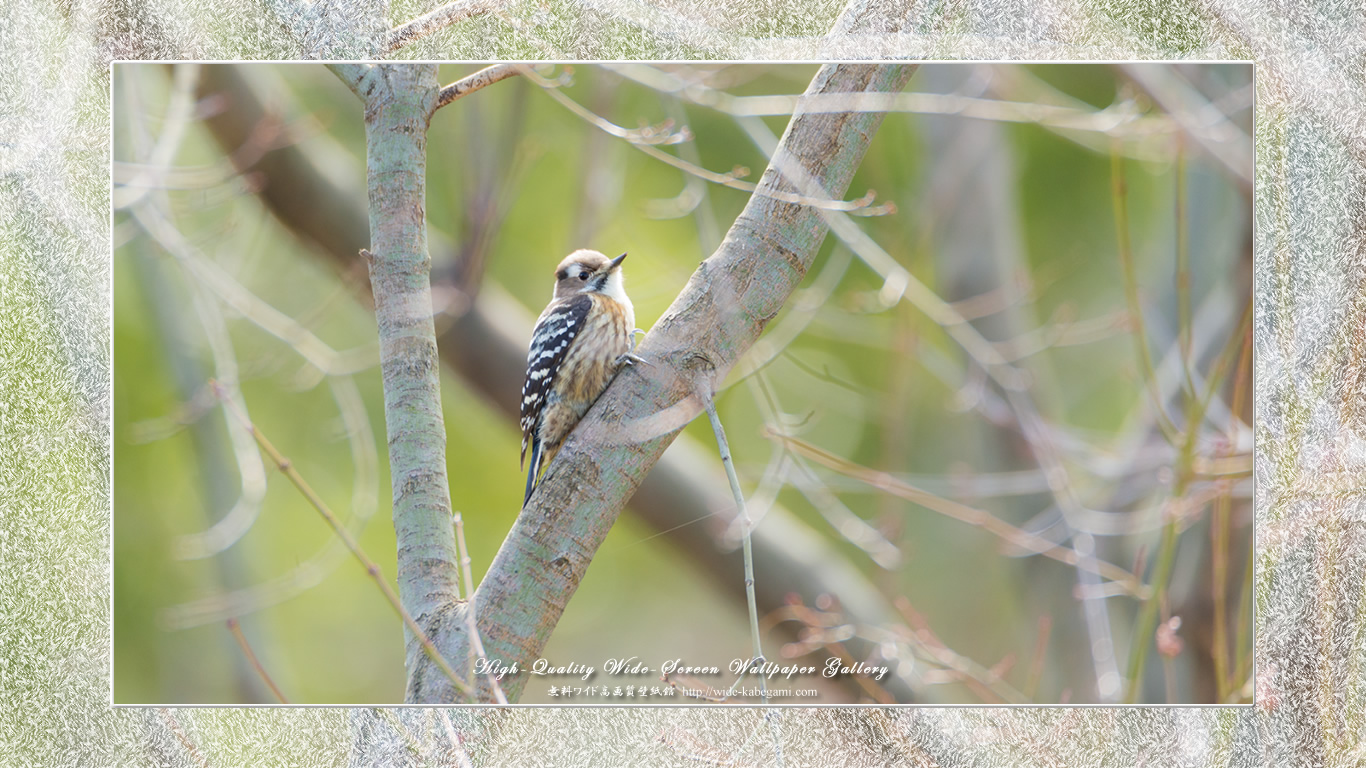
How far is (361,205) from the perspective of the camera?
145cm

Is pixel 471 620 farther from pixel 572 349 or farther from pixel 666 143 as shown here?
pixel 666 143

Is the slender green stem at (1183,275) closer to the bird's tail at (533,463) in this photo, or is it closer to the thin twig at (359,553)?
the bird's tail at (533,463)

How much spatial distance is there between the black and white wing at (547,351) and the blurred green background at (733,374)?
105 mm

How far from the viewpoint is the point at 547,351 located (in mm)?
1502

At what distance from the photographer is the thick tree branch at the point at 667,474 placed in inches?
56.0

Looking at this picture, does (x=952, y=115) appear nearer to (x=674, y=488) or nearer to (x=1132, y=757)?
(x=674, y=488)

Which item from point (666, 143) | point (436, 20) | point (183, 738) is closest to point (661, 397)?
point (666, 143)

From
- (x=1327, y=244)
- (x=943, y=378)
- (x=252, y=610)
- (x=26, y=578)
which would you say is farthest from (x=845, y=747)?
(x=26, y=578)

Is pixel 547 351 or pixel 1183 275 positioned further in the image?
pixel 547 351

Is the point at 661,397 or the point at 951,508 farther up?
the point at 661,397

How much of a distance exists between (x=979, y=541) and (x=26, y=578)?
1538mm

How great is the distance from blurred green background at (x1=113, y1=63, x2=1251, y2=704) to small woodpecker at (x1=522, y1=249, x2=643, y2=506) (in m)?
0.04

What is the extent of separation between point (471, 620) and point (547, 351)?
447 millimetres

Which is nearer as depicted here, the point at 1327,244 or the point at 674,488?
the point at 1327,244
